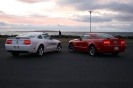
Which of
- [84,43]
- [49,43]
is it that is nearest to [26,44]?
[49,43]

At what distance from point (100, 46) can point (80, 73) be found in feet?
16.6

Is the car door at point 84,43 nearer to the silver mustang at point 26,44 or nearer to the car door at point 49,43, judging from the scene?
the car door at point 49,43

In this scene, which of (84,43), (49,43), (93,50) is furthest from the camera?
(84,43)

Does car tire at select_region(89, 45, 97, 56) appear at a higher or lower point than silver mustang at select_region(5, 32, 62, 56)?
lower

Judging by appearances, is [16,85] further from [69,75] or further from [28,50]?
[28,50]

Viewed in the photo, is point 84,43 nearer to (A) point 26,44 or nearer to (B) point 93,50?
(B) point 93,50

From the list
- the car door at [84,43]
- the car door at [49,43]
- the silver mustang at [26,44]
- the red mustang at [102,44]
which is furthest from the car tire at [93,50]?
the silver mustang at [26,44]

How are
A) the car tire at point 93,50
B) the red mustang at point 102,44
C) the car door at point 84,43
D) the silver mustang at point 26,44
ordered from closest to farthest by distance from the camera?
the silver mustang at point 26,44
the red mustang at point 102,44
the car tire at point 93,50
the car door at point 84,43

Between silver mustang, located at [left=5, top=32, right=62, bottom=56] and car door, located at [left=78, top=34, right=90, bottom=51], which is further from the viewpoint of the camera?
car door, located at [left=78, top=34, right=90, bottom=51]

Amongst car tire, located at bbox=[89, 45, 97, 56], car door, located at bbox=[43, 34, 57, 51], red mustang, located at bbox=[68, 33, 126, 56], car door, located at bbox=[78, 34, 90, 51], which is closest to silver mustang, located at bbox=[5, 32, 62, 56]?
car door, located at bbox=[43, 34, 57, 51]

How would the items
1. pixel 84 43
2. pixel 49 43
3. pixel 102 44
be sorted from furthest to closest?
pixel 84 43
pixel 49 43
pixel 102 44

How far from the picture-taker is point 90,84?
18.1 ft

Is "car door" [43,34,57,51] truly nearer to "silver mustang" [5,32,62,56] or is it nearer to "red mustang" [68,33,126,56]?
"silver mustang" [5,32,62,56]

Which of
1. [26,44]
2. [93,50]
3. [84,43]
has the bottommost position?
[93,50]
